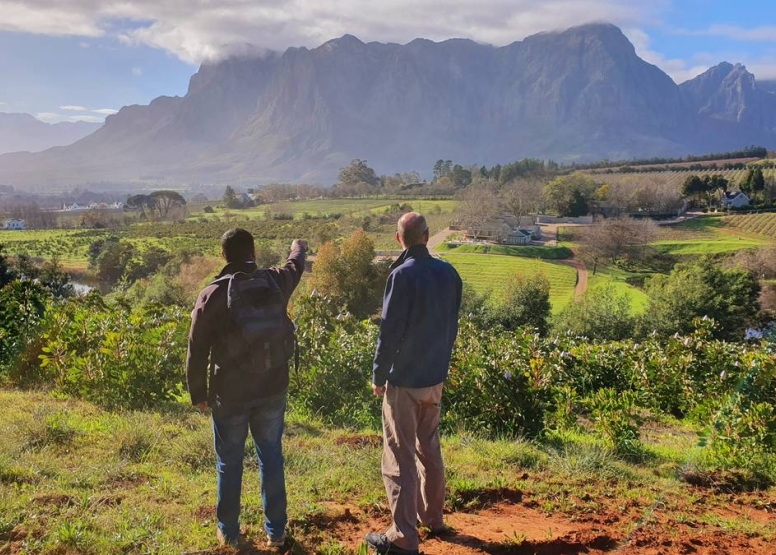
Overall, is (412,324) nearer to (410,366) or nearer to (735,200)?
(410,366)

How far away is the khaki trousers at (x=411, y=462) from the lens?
9.43 ft

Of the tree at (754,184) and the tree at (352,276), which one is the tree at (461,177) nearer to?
the tree at (754,184)

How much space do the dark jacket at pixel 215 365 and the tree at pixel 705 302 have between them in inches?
1062

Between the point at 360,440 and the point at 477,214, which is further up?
the point at 477,214

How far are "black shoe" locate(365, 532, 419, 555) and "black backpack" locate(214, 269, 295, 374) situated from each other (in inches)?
40.4

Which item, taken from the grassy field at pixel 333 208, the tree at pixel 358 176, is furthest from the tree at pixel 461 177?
the tree at pixel 358 176

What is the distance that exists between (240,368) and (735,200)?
79.1 m

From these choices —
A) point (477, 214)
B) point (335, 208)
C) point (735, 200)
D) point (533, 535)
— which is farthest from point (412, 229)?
point (335, 208)

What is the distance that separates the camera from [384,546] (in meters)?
2.85

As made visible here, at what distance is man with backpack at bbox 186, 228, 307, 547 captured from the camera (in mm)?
2764

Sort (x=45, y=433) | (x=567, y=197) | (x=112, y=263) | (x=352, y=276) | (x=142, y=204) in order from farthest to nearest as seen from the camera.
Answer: (x=142, y=204) → (x=567, y=197) → (x=112, y=263) → (x=352, y=276) → (x=45, y=433)

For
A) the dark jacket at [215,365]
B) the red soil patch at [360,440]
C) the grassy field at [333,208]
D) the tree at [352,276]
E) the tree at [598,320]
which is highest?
the grassy field at [333,208]

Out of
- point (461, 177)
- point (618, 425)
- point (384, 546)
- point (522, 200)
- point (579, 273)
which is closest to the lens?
point (384, 546)

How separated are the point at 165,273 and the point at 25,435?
1473 inches
